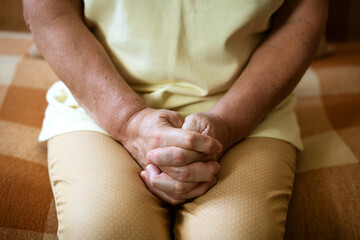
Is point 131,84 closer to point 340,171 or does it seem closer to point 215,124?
point 215,124

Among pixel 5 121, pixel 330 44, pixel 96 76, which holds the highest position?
pixel 96 76

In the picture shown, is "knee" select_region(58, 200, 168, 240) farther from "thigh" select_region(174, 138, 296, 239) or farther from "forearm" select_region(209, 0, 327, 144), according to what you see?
"forearm" select_region(209, 0, 327, 144)

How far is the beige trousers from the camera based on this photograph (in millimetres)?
672

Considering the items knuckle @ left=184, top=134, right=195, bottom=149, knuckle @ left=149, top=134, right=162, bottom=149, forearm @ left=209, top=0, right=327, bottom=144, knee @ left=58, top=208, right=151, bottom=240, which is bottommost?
knee @ left=58, top=208, right=151, bottom=240

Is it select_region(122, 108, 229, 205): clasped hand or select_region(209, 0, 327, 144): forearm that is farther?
select_region(209, 0, 327, 144): forearm

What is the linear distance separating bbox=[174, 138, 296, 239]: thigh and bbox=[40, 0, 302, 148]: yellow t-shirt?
3.7 inches

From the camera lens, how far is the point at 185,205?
0.75m

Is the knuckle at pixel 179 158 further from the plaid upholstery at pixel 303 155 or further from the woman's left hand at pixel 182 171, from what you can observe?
the plaid upholstery at pixel 303 155

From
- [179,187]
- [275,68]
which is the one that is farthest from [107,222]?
[275,68]

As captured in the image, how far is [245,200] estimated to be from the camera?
713mm

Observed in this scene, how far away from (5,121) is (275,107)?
0.79 m

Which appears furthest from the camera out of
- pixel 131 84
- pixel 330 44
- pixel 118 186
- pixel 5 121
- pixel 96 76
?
pixel 330 44

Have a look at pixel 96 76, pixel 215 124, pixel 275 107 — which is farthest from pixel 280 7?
pixel 96 76

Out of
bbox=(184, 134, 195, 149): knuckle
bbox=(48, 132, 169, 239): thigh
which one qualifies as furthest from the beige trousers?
bbox=(184, 134, 195, 149): knuckle
